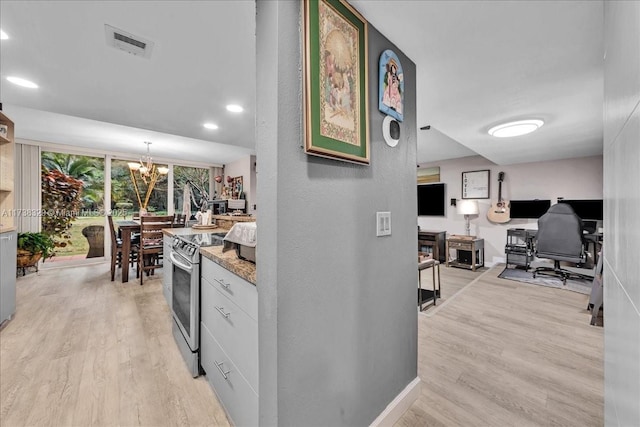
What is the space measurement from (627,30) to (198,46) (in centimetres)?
187

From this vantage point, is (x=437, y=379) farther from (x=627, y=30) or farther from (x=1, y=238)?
(x=1, y=238)

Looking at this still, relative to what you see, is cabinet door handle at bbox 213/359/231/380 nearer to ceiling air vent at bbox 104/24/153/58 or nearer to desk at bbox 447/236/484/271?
ceiling air vent at bbox 104/24/153/58

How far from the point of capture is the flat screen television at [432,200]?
595 centimetres

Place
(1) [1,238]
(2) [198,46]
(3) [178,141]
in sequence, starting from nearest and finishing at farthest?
(2) [198,46]
(1) [1,238]
(3) [178,141]

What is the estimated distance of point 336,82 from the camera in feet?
3.46

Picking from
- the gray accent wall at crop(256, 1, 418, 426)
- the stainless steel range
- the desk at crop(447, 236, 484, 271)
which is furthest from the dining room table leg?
the desk at crop(447, 236, 484, 271)

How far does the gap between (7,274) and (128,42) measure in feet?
8.06

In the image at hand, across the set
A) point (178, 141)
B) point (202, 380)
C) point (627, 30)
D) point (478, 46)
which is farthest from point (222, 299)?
point (178, 141)

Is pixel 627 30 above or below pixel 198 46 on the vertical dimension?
below

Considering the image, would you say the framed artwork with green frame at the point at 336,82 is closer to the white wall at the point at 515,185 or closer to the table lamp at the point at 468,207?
the table lamp at the point at 468,207

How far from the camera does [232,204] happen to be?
4.14m

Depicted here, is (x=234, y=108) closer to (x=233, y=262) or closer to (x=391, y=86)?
(x=391, y=86)

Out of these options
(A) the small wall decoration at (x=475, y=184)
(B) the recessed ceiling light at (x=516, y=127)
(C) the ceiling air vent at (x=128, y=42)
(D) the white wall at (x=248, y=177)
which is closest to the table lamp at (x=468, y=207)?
(A) the small wall decoration at (x=475, y=184)

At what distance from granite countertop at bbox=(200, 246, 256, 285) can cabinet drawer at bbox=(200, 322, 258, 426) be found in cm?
47
